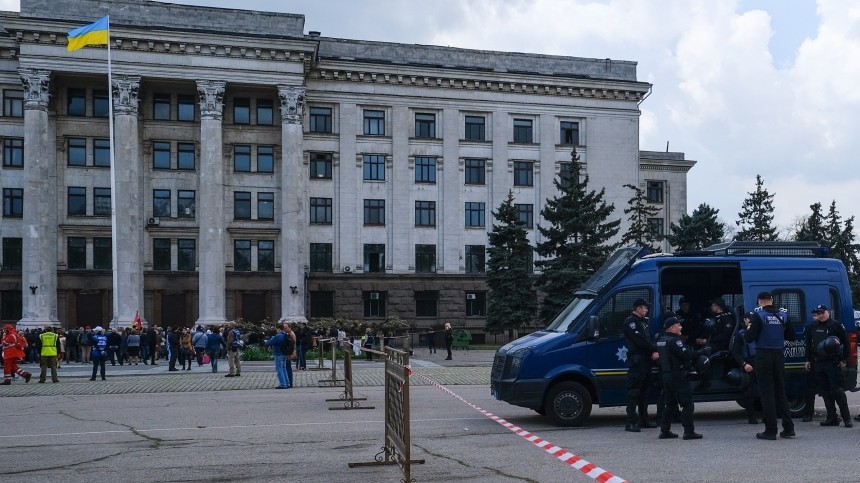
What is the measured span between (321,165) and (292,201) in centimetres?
363

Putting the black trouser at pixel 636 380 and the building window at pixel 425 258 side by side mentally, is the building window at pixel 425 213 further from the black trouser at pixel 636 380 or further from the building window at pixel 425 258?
the black trouser at pixel 636 380

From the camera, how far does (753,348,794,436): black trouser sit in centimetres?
1242

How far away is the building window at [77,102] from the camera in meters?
52.3

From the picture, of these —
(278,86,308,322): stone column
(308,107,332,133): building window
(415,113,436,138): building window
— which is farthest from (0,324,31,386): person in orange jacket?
(415,113,436,138): building window

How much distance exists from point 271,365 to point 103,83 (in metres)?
24.6

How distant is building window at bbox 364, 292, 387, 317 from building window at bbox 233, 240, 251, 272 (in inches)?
289

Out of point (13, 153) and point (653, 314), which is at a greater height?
point (13, 153)

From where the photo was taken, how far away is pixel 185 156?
5416 centimetres

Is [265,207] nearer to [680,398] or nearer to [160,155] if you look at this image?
[160,155]

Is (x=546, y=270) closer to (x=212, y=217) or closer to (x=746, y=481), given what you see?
(x=212, y=217)

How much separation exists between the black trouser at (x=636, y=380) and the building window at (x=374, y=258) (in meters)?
43.3

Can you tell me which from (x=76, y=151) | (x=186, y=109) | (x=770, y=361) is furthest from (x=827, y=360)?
(x=76, y=151)

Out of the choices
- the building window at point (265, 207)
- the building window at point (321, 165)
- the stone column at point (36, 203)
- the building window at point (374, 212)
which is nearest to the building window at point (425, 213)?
the building window at point (374, 212)

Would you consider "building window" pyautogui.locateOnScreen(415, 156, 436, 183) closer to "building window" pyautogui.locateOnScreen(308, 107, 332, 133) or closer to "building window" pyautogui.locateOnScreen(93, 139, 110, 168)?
"building window" pyautogui.locateOnScreen(308, 107, 332, 133)
